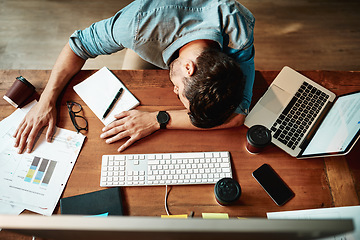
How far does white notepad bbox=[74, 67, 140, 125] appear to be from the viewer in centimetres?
114

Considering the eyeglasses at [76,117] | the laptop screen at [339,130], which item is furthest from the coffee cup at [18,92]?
the laptop screen at [339,130]

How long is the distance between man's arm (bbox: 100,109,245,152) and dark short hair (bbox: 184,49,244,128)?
0.16 metres

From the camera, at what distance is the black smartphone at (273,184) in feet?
3.32

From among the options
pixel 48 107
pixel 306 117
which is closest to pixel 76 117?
pixel 48 107

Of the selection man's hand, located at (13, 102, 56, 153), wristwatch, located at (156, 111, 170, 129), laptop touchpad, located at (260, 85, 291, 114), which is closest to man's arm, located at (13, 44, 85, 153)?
man's hand, located at (13, 102, 56, 153)

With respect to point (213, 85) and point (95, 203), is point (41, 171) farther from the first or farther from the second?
point (213, 85)

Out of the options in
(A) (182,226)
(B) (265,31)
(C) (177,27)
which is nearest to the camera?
(A) (182,226)

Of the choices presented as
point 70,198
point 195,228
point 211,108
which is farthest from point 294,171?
point 70,198

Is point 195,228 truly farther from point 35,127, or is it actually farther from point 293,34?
point 293,34

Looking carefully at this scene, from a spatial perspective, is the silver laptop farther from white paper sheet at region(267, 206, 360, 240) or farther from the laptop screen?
white paper sheet at region(267, 206, 360, 240)

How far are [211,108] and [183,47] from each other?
0.28m

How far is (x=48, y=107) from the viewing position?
1.09 metres

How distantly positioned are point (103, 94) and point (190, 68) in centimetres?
46

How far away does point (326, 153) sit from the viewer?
102cm
